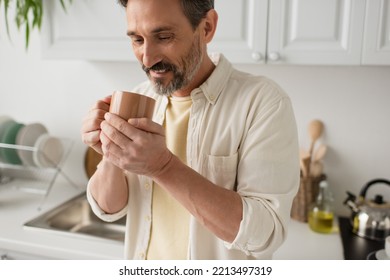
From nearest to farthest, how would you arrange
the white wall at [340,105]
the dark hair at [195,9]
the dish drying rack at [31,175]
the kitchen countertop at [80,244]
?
1. the dark hair at [195,9]
2. the kitchen countertop at [80,244]
3. the white wall at [340,105]
4. the dish drying rack at [31,175]

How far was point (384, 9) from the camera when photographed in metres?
1.04

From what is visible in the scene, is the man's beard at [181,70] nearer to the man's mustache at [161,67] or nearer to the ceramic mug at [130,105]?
the man's mustache at [161,67]

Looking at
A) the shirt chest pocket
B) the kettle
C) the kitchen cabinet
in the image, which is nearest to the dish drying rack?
the kitchen cabinet

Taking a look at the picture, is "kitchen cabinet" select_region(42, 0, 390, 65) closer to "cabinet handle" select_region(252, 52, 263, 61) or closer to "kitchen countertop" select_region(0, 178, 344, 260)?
"cabinet handle" select_region(252, 52, 263, 61)

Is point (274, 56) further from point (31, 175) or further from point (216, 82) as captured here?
point (31, 175)

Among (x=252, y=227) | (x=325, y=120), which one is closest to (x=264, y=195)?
(x=252, y=227)

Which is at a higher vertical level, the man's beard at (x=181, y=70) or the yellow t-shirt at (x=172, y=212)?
the man's beard at (x=181, y=70)

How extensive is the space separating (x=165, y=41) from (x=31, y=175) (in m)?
1.33

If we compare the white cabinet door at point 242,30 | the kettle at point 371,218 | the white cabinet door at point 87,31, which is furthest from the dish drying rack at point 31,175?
the kettle at point 371,218

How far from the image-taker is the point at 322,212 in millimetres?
1316

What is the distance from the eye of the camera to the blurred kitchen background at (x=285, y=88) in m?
1.31

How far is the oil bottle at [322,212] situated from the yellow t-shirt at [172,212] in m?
0.63

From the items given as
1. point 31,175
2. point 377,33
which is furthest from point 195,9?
point 31,175
